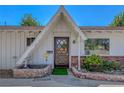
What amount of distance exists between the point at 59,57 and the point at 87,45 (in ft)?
7.24

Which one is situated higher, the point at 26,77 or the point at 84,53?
the point at 84,53

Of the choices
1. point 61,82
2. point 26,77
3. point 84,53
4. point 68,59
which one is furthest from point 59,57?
point 61,82

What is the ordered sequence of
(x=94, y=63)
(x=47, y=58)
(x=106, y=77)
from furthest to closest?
(x=47, y=58)
(x=94, y=63)
(x=106, y=77)

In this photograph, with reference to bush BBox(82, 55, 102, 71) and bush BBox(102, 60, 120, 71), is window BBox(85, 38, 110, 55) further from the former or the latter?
bush BBox(102, 60, 120, 71)

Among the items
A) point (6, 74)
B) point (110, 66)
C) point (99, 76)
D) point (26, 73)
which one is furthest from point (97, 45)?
point (6, 74)

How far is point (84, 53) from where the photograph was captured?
59.7 feet

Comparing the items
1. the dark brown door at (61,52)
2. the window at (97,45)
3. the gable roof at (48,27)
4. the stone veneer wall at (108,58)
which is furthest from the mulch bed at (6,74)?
the window at (97,45)

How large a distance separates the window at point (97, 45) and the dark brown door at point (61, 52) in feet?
4.76

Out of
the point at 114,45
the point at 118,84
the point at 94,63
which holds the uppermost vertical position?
the point at 114,45

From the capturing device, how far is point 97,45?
60.4 feet

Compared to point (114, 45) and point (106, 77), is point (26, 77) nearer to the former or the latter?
point (106, 77)

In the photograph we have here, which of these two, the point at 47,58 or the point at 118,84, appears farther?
the point at 47,58

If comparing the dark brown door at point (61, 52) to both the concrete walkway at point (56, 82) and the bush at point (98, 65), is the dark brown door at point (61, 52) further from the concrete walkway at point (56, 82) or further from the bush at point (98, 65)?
the concrete walkway at point (56, 82)

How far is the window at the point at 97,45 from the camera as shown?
18297 millimetres
